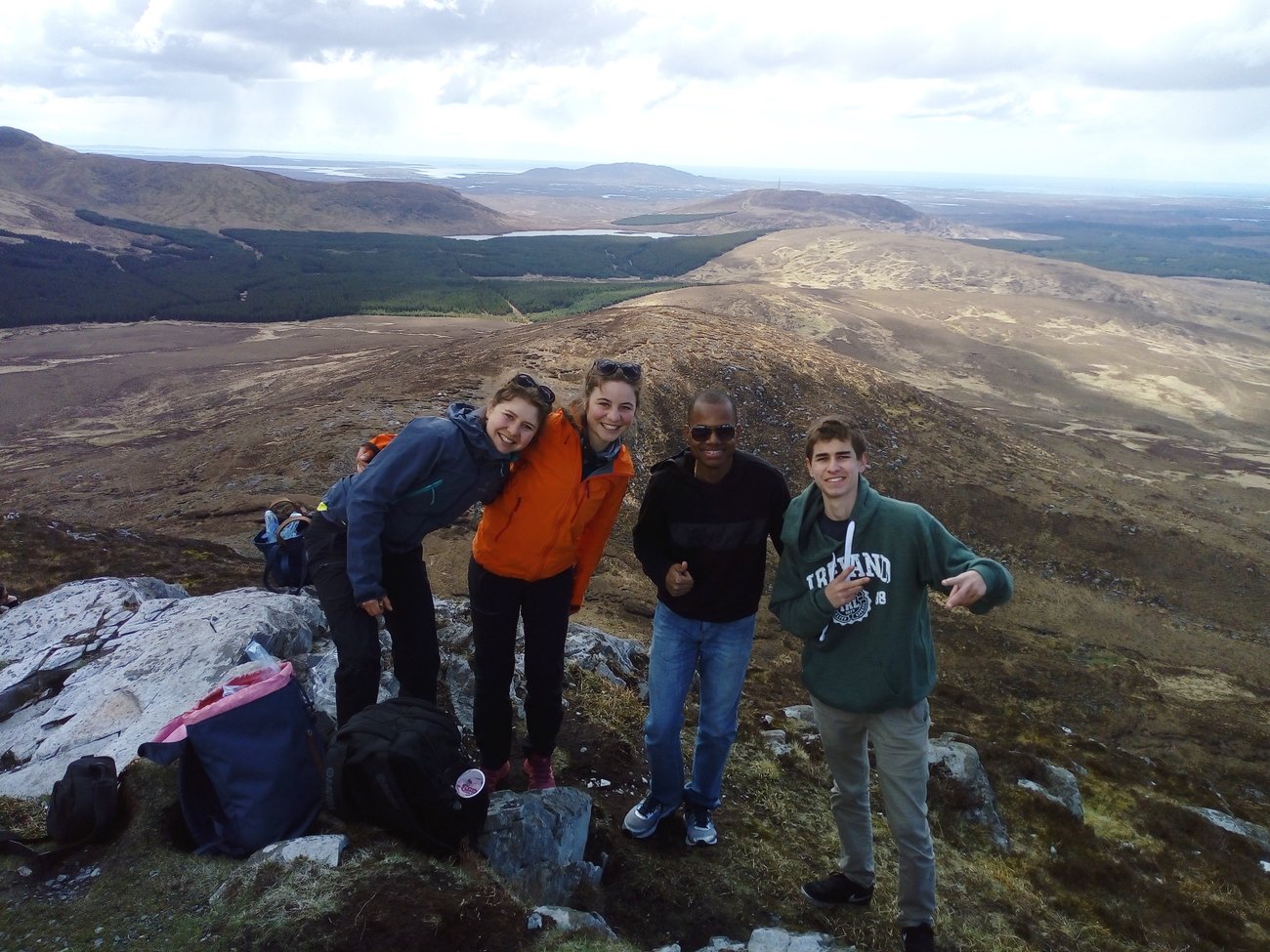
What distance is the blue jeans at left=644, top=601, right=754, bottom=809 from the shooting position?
12.8ft

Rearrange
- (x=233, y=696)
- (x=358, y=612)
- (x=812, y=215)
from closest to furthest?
(x=233, y=696)
(x=358, y=612)
(x=812, y=215)

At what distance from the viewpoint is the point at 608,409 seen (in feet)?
12.1

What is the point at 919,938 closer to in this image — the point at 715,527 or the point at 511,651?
the point at 715,527

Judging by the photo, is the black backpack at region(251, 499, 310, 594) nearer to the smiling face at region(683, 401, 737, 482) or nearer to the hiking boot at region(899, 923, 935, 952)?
the smiling face at region(683, 401, 737, 482)

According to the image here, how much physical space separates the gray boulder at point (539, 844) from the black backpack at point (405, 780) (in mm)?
210

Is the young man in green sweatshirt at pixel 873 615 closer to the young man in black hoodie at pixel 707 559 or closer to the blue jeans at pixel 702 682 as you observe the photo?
the young man in black hoodie at pixel 707 559

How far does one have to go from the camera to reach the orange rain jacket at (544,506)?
3.75 metres

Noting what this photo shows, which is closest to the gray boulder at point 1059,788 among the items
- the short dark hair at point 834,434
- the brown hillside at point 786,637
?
the brown hillside at point 786,637

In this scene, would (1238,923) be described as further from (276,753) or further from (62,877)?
(62,877)

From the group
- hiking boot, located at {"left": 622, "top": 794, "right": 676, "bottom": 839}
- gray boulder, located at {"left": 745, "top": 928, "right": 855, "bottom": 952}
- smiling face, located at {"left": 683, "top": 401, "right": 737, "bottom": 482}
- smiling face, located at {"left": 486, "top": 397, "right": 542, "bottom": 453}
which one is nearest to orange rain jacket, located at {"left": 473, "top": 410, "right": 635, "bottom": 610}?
smiling face, located at {"left": 486, "top": 397, "right": 542, "bottom": 453}

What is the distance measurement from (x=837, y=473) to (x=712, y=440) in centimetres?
59

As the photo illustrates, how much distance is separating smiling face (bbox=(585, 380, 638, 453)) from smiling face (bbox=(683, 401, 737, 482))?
A: 320 millimetres

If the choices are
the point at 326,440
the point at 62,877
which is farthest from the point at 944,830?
the point at 326,440

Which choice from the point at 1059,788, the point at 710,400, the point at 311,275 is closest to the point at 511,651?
the point at 710,400
